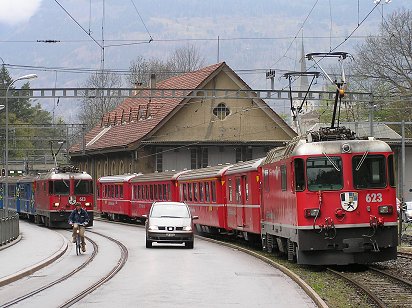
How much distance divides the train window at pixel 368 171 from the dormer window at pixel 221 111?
4727 cm

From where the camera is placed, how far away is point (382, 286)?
19.3m

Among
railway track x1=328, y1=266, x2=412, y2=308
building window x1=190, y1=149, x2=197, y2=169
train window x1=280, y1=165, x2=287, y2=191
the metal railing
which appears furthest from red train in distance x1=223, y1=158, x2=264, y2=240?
building window x1=190, y1=149, x2=197, y2=169

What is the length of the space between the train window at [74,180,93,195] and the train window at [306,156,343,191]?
31.6m

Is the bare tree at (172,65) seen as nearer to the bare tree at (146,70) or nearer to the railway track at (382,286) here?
the bare tree at (146,70)

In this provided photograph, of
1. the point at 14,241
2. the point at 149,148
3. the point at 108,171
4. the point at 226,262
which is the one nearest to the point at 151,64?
the point at 108,171

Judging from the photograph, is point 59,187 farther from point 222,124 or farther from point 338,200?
point 338,200

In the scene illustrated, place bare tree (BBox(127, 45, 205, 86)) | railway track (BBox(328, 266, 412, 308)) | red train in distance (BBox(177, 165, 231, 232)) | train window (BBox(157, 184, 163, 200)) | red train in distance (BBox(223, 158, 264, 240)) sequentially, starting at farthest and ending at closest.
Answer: bare tree (BBox(127, 45, 205, 86)) → train window (BBox(157, 184, 163, 200)) → red train in distance (BBox(177, 165, 231, 232)) → red train in distance (BBox(223, 158, 264, 240)) → railway track (BBox(328, 266, 412, 308))

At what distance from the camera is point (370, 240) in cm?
2178

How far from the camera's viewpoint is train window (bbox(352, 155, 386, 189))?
73.0 feet

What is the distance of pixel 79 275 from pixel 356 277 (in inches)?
246

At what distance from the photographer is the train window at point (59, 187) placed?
5184 cm

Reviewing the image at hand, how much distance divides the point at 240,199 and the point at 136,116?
4358cm

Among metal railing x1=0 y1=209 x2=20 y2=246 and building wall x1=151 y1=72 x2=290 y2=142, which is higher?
building wall x1=151 y1=72 x2=290 y2=142

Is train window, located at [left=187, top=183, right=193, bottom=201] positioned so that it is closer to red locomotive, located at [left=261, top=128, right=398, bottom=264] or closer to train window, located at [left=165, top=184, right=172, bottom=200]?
train window, located at [left=165, top=184, right=172, bottom=200]
